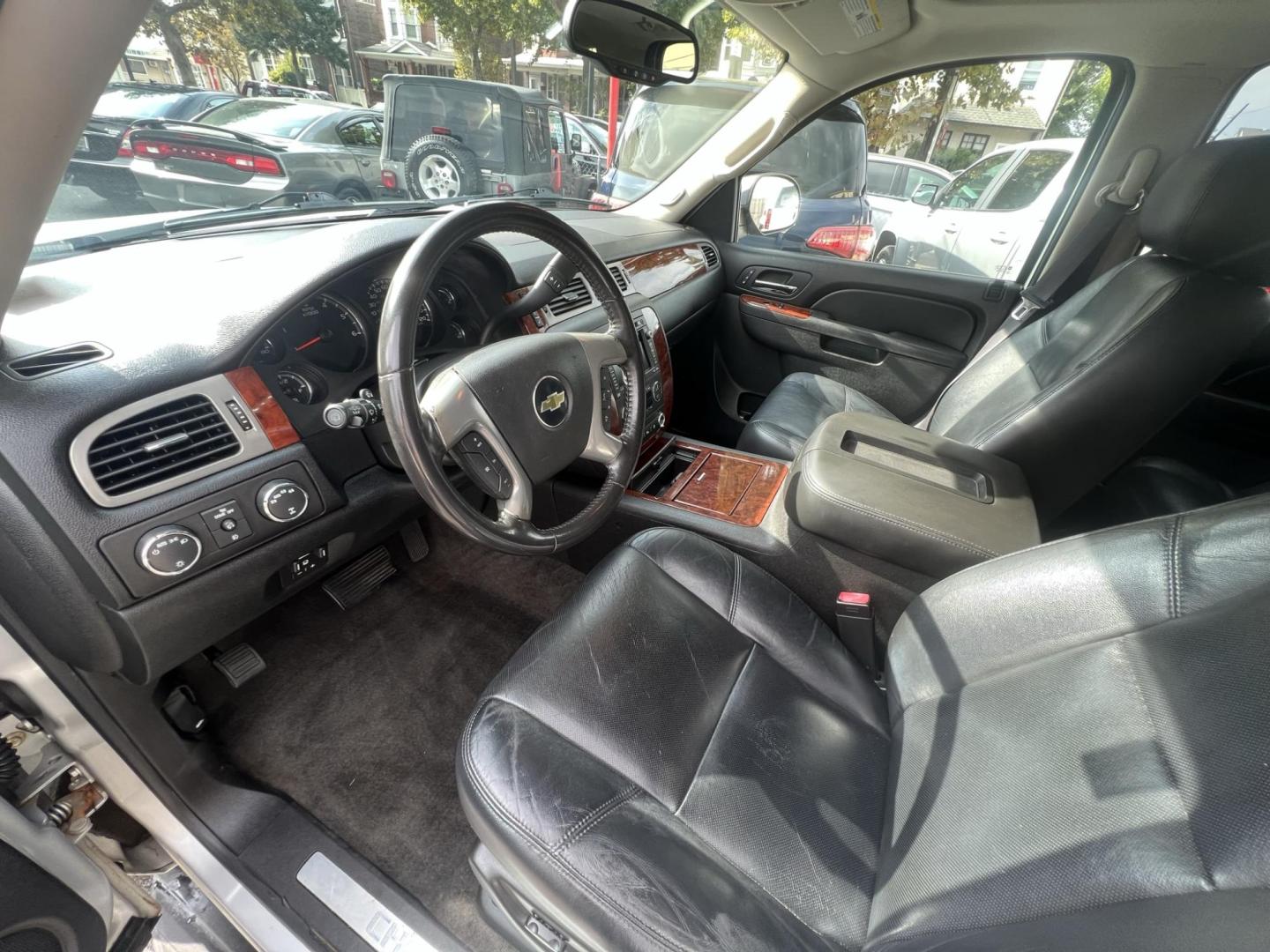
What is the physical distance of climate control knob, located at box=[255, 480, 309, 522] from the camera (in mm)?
973

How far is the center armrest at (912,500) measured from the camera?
106cm

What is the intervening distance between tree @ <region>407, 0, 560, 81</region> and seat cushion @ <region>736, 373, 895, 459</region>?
1.89 meters

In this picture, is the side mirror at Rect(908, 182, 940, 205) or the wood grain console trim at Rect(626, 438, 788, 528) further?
the side mirror at Rect(908, 182, 940, 205)

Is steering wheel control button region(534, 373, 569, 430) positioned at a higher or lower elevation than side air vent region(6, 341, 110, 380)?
lower

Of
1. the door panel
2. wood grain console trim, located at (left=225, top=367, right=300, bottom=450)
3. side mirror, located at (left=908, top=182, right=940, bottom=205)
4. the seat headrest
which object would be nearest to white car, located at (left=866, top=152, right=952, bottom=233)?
side mirror, located at (left=908, top=182, right=940, bottom=205)

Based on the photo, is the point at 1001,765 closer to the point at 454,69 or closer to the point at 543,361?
the point at 543,361

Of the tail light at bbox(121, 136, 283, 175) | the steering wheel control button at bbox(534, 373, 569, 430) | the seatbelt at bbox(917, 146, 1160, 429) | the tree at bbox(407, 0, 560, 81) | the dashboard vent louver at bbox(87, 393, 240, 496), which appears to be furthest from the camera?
the tree at bbox(407, 0, 560, 81)

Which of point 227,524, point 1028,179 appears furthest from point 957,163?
point 227,524

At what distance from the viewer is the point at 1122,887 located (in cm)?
49

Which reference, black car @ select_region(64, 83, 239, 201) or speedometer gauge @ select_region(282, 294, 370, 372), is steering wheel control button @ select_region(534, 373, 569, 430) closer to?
speedometer gauge @ select_region(282, 294, 370, 372)

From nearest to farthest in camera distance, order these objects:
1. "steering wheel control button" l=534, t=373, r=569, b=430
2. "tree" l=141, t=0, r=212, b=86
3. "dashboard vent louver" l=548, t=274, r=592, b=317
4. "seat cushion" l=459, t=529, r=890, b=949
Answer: "seat cushion" l=459, t=529, r=890, b=949 < "tree" l=141, t=0, r=212, b=86 < "steering wheel control button" l=534, t=373, r=569, b=430 < "dashboard vent louver" l=548, t=274, r=592, b=317

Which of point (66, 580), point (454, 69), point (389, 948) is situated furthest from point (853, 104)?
point (389, 948)

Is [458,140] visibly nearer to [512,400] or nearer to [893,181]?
[512,400]

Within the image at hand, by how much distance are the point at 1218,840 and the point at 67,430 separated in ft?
4.11
